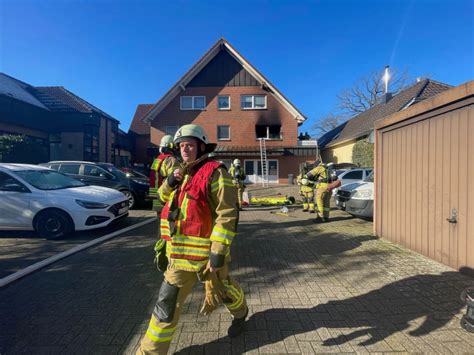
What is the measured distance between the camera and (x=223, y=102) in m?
23.3

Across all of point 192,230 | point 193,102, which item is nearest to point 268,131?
point 193,102

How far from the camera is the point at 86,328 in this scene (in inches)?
103

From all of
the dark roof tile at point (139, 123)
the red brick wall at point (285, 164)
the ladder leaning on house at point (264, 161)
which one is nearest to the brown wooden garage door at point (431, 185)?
the ladder leaning on house at point (264, 161)

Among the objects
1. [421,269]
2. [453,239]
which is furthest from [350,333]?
[453,239]

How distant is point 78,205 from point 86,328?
372 cm

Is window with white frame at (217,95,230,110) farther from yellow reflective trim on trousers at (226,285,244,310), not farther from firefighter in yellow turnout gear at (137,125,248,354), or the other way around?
yellow reflective trim on trousers at (226,285,244,310)

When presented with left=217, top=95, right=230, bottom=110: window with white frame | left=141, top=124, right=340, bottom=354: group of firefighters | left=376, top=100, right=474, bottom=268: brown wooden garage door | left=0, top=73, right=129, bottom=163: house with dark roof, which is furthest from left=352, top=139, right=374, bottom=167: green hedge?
left=0, top=73, right=129, bottom=163: house with dark roof

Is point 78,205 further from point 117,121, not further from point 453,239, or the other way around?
point 117,121

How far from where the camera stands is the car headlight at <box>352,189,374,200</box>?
7391 mm

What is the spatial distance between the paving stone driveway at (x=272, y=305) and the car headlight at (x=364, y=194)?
2.50 m

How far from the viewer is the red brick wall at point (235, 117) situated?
23109 millimetres

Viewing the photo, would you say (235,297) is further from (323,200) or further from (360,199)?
(360,199)

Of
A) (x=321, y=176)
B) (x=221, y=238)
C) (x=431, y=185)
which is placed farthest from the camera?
(x=321, y=176)

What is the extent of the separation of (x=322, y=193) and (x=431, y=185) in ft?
10.8
